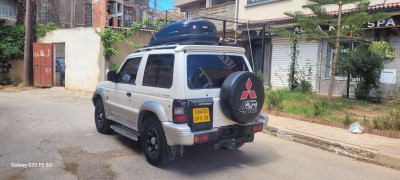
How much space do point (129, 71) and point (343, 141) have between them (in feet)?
14.5

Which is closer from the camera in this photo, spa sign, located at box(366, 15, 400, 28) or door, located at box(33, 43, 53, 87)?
spa sign, located at box(366, 15, 400, 28)

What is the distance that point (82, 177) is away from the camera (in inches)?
164

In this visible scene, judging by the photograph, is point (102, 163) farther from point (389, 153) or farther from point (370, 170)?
point (389, 153)

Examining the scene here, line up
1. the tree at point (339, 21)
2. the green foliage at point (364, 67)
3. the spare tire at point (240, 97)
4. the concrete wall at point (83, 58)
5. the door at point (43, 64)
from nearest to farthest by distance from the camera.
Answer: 1. the spare tire at point (240, 97)
2. the tree at point (339, 21)
3. the green foliage at point (364, 67)
4. the concrete wall at point (83, 58)
5. the door at point (43, 64)

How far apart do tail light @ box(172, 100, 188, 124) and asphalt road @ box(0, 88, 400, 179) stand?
858 millimetres

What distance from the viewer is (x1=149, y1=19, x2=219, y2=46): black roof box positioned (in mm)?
5781

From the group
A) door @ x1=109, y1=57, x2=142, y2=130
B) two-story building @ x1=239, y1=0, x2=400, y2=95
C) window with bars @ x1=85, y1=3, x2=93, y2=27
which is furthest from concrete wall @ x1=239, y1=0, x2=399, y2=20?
window with bars @ x1=85, y1=3, x2=93, y2=27

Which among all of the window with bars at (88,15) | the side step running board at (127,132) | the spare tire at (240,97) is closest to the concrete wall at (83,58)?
the side step running board at (127,132)

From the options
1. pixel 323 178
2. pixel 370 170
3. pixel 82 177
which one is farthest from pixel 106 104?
pixel 370 170

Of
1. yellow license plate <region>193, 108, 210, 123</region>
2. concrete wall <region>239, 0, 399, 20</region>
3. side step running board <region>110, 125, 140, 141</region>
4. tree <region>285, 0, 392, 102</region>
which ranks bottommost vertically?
side step running board <region>110, 125, 140, 141</region>

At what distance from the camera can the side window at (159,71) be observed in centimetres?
443

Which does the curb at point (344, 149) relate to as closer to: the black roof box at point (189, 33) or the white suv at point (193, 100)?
the white suv at point (193, 100)

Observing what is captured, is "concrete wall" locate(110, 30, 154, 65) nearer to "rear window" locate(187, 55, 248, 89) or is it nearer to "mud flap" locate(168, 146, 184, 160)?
"rear window" locate(187, 55, 248, 89)

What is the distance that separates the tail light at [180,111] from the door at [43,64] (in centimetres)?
1374
